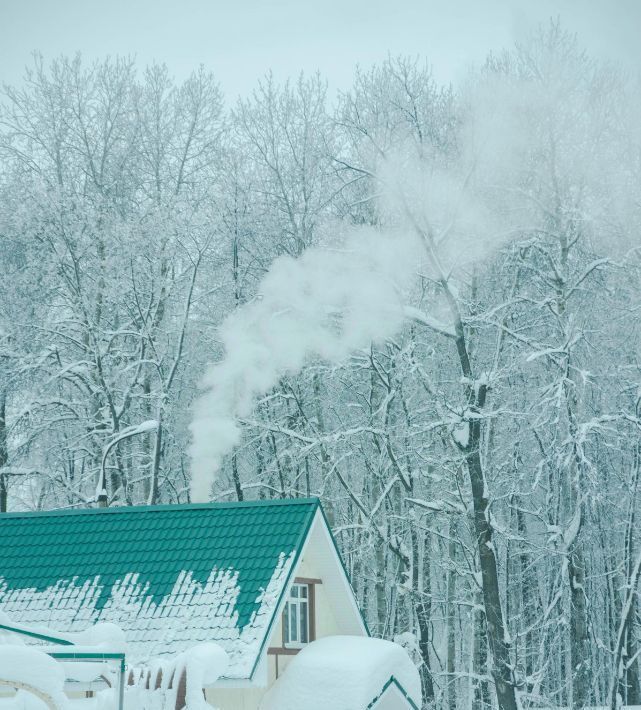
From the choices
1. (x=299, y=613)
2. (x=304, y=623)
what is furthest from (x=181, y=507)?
(x=304, y=623)

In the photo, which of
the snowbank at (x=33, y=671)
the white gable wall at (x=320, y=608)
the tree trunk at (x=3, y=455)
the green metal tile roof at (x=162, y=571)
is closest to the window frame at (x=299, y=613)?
the white gable wall at (x=320, y=608)

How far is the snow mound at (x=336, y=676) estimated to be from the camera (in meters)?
17.7

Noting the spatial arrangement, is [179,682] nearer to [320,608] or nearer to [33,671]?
[33,671]

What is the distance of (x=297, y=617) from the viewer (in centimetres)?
2000

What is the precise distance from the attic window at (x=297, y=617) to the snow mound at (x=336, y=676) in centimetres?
56

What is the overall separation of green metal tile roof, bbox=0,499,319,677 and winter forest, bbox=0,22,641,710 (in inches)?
182

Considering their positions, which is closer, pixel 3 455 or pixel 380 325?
pixel 380 325

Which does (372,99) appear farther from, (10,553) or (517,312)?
(10,553)

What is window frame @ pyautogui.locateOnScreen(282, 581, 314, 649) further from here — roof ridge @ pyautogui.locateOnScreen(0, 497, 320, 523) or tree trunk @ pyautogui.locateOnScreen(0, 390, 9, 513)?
tree trunk @ pyautogui.locateOnScreen(0, 390, 9, 513)

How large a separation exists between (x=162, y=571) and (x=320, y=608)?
3366 millimetres

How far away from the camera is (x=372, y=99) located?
30609 millimetres

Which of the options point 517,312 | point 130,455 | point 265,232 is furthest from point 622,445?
point 130,455

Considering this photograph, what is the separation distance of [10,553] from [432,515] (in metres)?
14.8

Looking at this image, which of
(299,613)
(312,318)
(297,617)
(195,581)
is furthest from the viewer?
(312,318)
